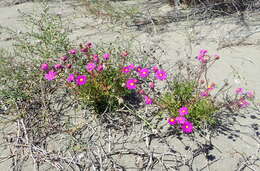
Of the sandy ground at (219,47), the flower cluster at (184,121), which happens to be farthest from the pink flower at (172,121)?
the sandy ground at (219,47)

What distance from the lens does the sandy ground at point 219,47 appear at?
1.79 metres

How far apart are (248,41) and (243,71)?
0.76 m

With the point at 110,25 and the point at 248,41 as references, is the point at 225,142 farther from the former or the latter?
the point at 110,25

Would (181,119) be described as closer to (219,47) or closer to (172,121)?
(172,121)

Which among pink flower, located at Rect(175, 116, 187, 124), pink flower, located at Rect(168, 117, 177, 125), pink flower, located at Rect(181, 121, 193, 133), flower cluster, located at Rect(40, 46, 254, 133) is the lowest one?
pink flower, located at Rect(181, 121, 193, 133)

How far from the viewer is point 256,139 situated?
1843 millimetres

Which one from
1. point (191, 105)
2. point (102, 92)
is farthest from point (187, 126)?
point (102, 92)

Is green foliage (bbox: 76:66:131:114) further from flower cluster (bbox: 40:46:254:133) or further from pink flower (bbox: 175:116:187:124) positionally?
pink flower (bbox: 175:116:187:124)

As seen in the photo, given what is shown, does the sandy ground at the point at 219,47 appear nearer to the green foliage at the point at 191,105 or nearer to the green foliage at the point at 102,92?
the green foliage at the point at 191,105

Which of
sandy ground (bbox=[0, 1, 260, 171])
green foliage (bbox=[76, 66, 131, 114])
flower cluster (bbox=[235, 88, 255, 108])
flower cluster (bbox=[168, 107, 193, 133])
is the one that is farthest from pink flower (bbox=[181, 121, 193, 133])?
green foliage (bbox=[76, 66, 131, 114])

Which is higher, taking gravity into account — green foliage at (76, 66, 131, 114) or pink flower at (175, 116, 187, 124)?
green foliage at (76, 66, 131, 114)

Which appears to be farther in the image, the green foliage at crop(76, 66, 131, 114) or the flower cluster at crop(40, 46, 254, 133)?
the green foliage at crop(76, 66, 131, 114)

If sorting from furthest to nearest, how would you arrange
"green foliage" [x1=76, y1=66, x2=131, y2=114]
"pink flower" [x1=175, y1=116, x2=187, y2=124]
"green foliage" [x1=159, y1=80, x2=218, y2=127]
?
1. "green foliage" [x1=76, y1=66, x2=131, y2=114]
2. "green foliage" [x1=159, y1=80, x2=218, y2=127]
3. "pink flower" [x1=175, y1=116, x2=187, y2=124]

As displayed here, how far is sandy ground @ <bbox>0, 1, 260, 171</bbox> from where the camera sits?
5.86 ft
